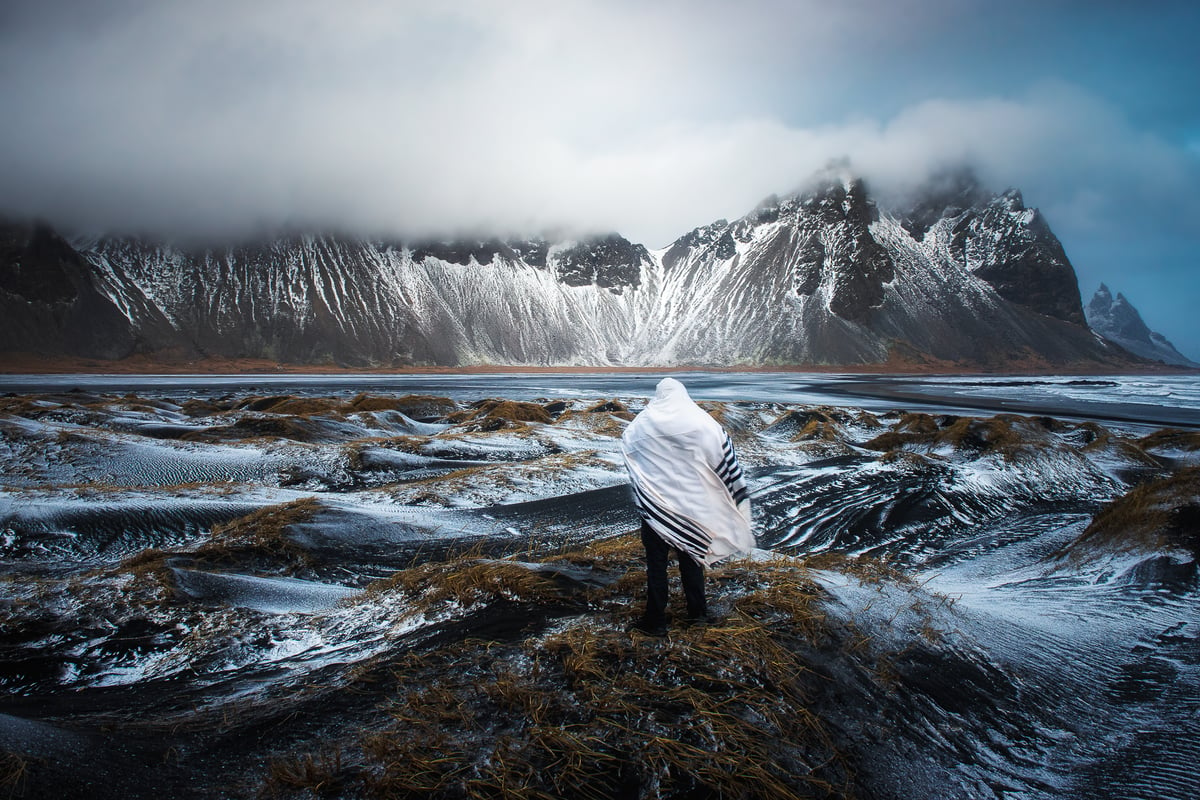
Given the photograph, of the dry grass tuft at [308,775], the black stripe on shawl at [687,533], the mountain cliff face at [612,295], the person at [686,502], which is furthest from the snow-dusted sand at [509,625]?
the mountain cliff face at [612,295]

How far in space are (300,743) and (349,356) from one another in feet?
385

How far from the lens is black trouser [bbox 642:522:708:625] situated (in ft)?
10.6

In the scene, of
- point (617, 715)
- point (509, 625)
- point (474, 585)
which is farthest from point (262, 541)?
point (617, 715)

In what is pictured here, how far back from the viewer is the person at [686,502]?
3234mm

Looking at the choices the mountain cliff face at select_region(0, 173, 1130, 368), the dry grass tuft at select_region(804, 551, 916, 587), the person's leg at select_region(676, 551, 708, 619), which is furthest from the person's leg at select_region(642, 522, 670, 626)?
the mountain cliff face at select_region(0, 173, 1130, 368)

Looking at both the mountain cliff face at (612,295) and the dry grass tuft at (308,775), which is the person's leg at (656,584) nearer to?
the dry grass tuft at (308,775)

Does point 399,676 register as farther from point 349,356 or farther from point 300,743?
point 349,356

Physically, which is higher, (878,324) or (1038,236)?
(1038,236)

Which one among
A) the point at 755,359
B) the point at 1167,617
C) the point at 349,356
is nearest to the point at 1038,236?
the point at 755,359

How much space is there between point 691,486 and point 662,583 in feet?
1.87

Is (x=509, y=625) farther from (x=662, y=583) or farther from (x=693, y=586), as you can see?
(x=693, y=586)

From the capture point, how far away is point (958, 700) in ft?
9.32

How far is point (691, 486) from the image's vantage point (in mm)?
3305

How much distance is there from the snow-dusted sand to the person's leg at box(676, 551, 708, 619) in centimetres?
16
